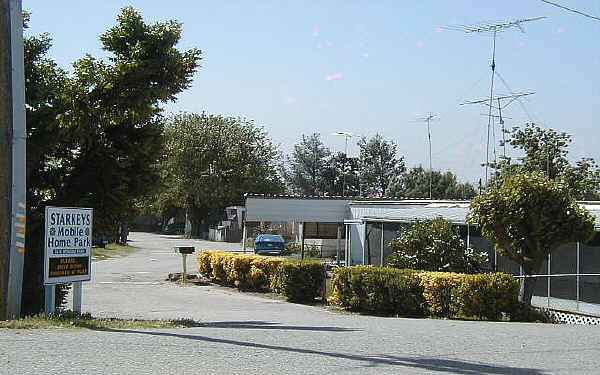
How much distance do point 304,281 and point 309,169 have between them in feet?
229

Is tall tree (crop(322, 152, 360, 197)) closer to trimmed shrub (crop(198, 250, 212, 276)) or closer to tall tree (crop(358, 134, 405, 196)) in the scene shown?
tall tree (crop(358, 134, 405, 196))

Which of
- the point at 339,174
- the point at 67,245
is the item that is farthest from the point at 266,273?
the point at 339,174

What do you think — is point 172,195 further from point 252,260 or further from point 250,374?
point 250,374

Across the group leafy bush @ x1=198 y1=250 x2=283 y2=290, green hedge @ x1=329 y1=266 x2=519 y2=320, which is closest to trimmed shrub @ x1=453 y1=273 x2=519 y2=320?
green hedge @ x1=329 y1=266 x2=519 y2=320

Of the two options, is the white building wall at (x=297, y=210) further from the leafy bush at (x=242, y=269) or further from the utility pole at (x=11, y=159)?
the utility pole at (x=11, y=159)

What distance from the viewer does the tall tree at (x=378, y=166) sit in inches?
3479

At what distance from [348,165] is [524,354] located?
8153cm

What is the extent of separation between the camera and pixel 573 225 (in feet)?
58.0

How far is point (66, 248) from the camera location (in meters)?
12.8

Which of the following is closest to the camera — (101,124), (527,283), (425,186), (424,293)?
(101,124)

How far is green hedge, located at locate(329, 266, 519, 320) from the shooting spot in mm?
16625

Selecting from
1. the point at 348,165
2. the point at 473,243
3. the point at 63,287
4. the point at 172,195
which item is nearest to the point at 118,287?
the point at 63,287

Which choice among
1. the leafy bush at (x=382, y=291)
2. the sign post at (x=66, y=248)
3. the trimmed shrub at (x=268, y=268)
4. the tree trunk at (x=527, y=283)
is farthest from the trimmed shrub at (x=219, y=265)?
the sign post at (x=66, y=248)

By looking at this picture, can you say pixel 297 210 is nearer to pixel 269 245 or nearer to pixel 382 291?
pixel 269 245
